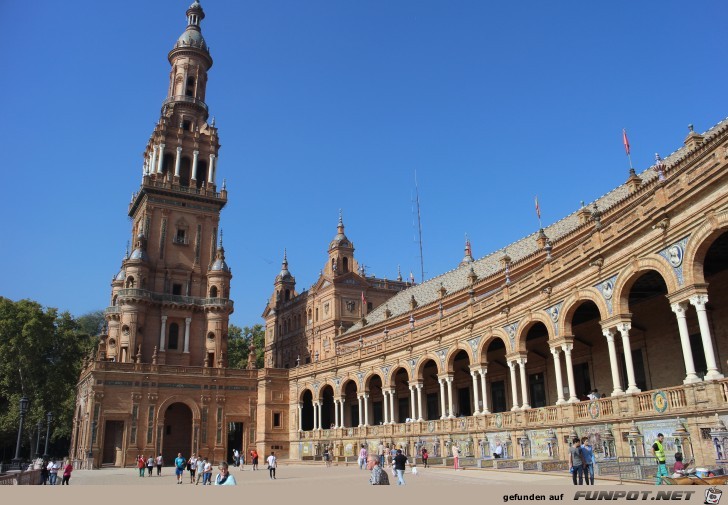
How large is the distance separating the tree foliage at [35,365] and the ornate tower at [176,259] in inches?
286

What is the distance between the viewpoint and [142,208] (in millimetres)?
65500

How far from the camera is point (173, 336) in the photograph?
62.3 meters

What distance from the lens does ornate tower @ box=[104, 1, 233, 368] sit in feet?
197

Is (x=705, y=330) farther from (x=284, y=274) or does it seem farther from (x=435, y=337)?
(x=284, y=274)

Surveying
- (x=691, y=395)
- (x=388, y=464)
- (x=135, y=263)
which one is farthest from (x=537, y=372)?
(x=135, y=263)

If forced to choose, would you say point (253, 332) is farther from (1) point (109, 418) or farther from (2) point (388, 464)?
(2) point (388, 464)

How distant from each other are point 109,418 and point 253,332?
4522cm

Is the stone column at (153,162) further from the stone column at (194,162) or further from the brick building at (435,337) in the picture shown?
the stone column at (194,162)

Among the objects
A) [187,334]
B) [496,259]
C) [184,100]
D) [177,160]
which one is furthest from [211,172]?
[496,259]

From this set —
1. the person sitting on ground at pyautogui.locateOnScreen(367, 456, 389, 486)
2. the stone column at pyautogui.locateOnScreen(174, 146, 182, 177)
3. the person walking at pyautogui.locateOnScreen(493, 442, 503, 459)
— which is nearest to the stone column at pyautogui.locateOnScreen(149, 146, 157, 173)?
the stone column at pyautogui.locateOnScreen(174, 146, 182, 177)

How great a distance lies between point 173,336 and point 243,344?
102 ft

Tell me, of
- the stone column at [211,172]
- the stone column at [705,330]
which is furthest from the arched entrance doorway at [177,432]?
the stone column at [705,330]

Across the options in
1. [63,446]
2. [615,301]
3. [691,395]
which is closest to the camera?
[691,395]

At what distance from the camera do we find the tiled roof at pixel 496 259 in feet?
114
